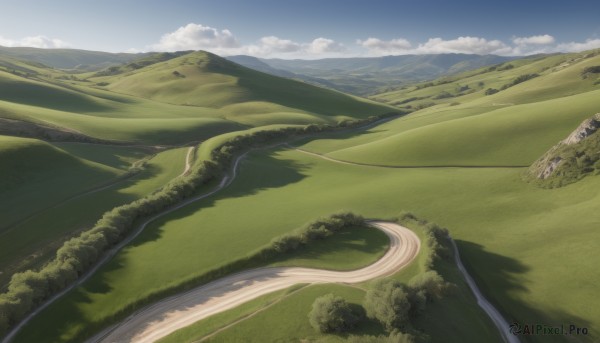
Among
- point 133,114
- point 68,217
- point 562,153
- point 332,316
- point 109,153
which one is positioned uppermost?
point 133,114

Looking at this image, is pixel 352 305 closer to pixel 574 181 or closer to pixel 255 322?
pixel 255 322

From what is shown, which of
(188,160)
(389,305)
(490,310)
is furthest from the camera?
(188,160)

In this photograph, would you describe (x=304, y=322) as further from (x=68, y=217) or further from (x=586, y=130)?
(x=586, y=130)

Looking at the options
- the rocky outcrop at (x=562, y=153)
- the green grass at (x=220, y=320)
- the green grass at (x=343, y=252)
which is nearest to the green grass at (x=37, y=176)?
the green grass at (x=220, y=320)

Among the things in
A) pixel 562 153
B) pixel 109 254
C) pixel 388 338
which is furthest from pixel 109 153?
pixel 562 153

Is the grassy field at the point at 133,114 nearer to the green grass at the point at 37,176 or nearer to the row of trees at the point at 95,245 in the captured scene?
the green grass at the point at 37,176

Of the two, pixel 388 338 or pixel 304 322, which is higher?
pixel 388 338

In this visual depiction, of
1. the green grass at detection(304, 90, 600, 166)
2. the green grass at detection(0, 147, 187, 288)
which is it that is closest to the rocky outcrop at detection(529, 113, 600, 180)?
the green grass at detection(304, 90, 600, 166)
